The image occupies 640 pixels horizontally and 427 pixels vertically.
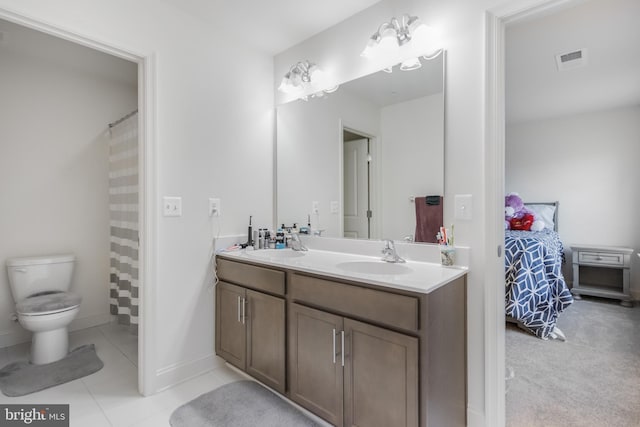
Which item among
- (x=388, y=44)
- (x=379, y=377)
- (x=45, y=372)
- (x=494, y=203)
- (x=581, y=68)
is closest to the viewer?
(x=379, y=377)

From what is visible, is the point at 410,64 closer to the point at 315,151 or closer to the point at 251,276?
the point at 315,151

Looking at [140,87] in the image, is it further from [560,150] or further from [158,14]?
[560,150]

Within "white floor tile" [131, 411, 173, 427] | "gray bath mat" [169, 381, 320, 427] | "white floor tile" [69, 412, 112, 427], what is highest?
"white floor tile" [69, 412, 112, 427]

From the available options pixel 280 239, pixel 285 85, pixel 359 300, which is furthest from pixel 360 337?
pixel 285 85

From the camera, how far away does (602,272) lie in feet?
13.6

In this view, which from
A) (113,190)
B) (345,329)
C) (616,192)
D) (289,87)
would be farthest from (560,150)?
(113,190)

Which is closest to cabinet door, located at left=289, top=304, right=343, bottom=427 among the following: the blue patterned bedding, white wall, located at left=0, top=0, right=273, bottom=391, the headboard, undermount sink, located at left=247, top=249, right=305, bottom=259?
undermount sink, located at left=247, top=249, right=305, bottom=259

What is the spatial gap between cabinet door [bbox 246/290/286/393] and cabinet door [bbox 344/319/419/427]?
461 mm

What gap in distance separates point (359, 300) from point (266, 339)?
75 centimetres

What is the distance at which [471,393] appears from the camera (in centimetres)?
152

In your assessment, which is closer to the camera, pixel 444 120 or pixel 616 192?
pixel 444 120

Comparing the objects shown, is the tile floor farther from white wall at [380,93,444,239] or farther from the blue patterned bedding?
the blue patterned bedding

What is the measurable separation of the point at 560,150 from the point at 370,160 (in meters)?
3.88

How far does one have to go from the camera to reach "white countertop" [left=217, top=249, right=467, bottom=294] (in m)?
1.24
